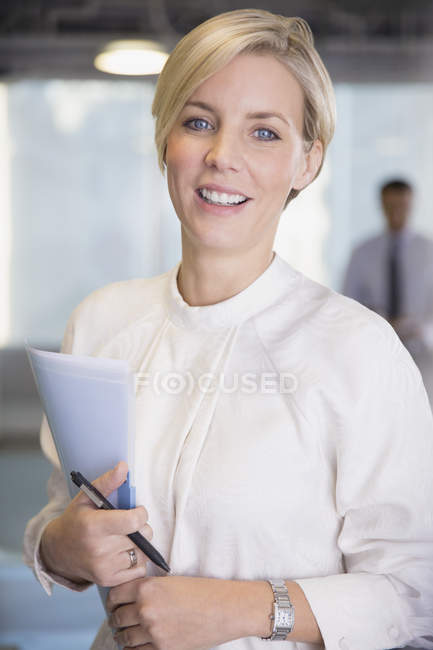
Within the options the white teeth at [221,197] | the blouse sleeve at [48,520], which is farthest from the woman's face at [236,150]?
the blouse sleeve at [48,520]

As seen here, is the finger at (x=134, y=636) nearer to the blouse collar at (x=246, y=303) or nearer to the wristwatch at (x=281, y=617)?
the wristwatch at (x=281, y=617)

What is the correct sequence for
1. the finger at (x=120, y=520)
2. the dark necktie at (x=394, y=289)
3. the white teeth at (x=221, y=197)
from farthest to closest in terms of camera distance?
1. the dark necktie at (x=394, y=289)
2. the white teeth at (x=221, y=197)
3. the finger at (x=120, y=520)

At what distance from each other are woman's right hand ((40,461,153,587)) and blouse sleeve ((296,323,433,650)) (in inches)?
9.0

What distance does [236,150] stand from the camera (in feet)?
3.15

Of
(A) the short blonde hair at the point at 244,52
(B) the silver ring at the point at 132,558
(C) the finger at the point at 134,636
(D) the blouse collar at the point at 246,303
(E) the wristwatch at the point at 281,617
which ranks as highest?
(A) the short blonde hair at the point at 244,52

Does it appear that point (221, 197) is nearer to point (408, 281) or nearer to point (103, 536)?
point (103, 536)

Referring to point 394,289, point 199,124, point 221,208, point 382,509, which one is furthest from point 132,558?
point 394,289

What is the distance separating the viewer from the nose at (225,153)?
3.11 feet

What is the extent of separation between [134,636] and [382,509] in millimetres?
345

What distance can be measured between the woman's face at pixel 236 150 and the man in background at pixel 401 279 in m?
2.88

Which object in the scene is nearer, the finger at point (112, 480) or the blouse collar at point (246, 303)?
the finger at point (112, 480)

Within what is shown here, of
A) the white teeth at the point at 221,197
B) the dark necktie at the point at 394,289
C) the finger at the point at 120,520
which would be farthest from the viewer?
the dark necktie at the point at 394,289

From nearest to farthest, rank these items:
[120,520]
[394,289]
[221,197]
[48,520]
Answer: [120,520] < [221,197] < [48,520] < [394,289]

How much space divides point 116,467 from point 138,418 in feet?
0.56
